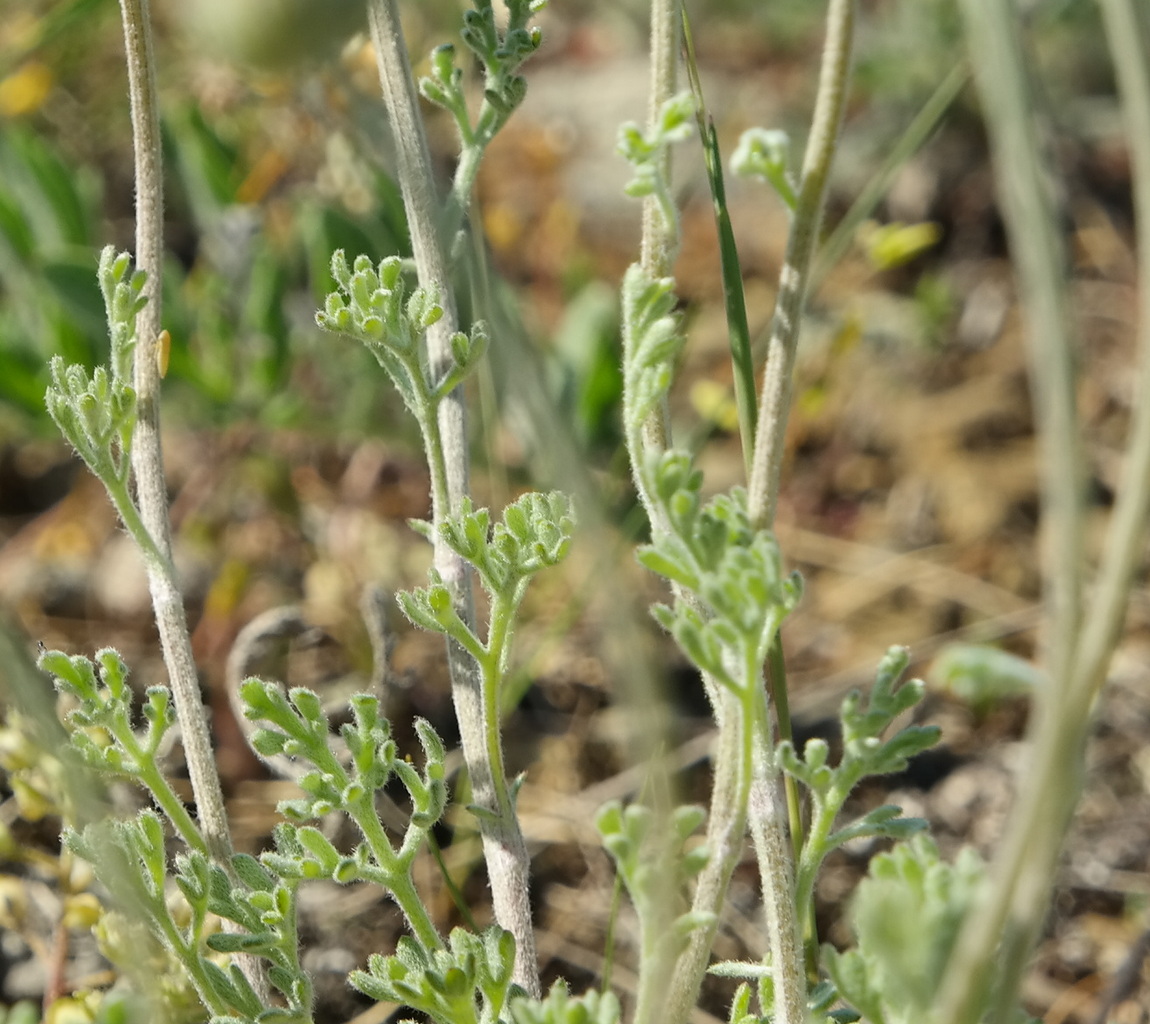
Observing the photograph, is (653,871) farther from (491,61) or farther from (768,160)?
(491,61)

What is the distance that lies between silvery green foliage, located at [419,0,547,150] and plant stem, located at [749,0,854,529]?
343mm

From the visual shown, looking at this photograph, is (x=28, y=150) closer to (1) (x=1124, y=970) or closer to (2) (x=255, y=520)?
(2) (x=255, y=520)

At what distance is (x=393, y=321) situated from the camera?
1.03 metres

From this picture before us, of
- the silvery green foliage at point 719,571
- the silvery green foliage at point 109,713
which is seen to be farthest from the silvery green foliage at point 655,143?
the silvery green foliage at point 109,713

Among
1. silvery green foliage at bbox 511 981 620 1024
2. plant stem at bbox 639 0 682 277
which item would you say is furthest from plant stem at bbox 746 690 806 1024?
plant stem at bbox 639 0 682 277

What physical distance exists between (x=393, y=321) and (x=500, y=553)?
20 cm

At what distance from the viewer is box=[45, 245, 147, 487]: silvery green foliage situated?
105 cm

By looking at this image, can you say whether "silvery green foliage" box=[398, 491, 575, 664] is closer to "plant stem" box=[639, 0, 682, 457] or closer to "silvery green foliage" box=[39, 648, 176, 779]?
"plant stem" box=[639, 0, 682, 457]

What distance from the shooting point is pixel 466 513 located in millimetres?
1021

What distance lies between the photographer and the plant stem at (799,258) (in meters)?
0.78

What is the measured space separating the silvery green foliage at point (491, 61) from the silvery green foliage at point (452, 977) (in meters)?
0.65

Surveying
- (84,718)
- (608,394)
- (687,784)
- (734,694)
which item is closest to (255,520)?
(608,394)

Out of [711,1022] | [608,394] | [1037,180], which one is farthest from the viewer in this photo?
[608,394]

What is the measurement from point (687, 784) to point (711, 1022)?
0.52 m
